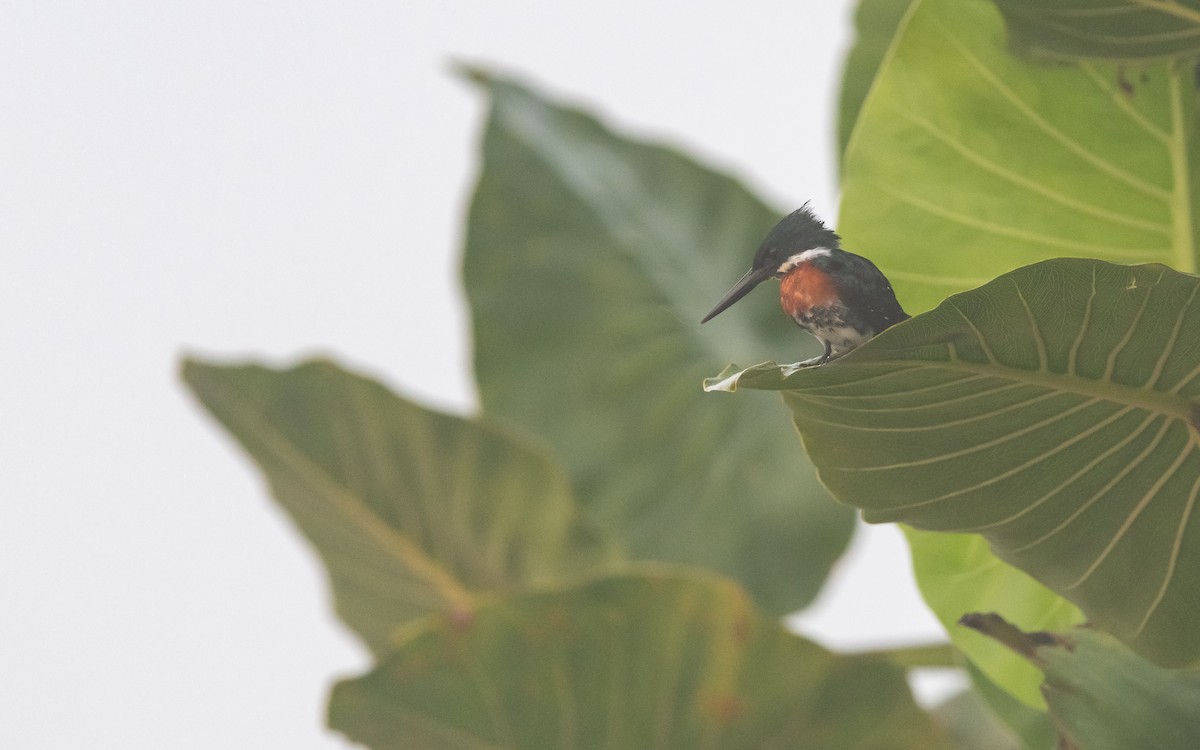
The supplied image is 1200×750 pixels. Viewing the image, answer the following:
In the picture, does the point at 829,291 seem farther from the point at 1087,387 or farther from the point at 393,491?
the point at 393,491

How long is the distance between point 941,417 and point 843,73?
1.77ft

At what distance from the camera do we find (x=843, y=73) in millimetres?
956

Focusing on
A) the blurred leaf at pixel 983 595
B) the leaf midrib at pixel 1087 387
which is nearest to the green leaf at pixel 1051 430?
the leaf midrib at pixel 1087 387

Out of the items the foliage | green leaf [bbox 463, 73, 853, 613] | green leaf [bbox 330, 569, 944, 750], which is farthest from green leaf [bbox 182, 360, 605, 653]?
green leaf [bbox 330, 569, 944, 750]

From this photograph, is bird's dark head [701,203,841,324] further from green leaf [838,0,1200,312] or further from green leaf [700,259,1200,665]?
green leaf [838,0,1200,312]

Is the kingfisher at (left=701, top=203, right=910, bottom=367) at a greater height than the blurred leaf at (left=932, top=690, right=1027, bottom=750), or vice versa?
the kingfisher at (left=701, top=203, right=910, bottom=367)

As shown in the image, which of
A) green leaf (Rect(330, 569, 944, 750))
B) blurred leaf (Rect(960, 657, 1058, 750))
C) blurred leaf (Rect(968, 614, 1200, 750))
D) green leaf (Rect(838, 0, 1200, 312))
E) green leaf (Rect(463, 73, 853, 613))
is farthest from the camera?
green leaf (Rect(463, 73, 853, 613))

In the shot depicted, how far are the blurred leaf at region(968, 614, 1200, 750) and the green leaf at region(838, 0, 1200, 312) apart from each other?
0.20 metres

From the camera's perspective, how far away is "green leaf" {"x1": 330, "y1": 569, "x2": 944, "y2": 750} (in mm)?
888

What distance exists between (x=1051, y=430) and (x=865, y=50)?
509 millimetres

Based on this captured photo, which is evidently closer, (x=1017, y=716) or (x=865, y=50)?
(x=1017, y=716)

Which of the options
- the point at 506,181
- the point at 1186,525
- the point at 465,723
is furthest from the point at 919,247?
the point at 506,181

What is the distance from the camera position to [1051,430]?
503 millimetres

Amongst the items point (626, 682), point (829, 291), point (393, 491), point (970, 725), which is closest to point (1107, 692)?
point (829, 291)
